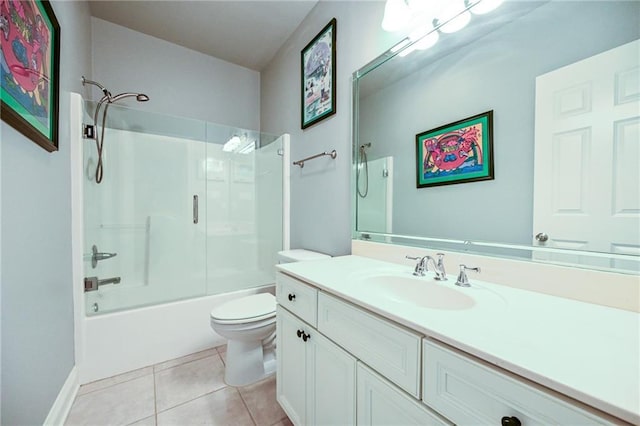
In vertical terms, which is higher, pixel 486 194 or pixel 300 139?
pixel 300 139

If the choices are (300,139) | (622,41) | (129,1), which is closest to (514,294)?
(622,41)

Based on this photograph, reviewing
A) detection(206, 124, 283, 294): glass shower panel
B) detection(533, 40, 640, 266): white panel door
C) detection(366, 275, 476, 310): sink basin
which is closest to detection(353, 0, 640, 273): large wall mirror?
detection(533, 40, 640, 266): white panel door

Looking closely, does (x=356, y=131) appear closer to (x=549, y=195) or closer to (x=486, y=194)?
(x=486, y=194)

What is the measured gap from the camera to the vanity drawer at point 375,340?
2.06ft

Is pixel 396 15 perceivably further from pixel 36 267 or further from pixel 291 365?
pixel 36 267

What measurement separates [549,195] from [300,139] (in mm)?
1693

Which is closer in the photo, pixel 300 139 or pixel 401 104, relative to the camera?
pixel 401 104

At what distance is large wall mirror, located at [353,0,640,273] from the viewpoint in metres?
0.71

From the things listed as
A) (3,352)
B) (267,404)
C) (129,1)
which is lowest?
(267,404)

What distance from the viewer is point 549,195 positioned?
2.74ft

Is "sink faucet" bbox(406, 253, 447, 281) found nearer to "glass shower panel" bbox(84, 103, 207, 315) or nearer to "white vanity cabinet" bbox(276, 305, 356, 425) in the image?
"white vanity cabinet" bbox(276, 305, 356, 425)

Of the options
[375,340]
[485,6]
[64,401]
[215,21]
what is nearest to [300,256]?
[375,340]

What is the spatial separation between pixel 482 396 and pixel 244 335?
1292 millimetres

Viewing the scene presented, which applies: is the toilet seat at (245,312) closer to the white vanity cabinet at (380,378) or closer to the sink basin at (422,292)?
the white vanity cabinet at (380,378)
